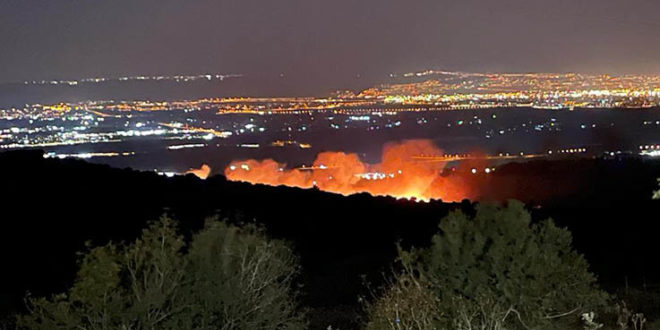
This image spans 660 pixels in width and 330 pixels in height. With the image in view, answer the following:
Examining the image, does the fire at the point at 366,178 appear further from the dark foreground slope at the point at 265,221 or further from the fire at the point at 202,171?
the dark foreground slope at the point at 265,221

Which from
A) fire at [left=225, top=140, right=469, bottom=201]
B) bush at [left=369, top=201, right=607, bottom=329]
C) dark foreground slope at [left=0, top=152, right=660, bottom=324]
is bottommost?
fire at [left=225, top=140, right=469, bottom=201]

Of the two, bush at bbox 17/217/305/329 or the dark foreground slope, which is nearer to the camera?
bush at bbox 17/217/305/329

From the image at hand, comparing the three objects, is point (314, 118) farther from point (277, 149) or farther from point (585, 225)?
point (585, 225)

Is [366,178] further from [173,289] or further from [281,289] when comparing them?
[173,289]

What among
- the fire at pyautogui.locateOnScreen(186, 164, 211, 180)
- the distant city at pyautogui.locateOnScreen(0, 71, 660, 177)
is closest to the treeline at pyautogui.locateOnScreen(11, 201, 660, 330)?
the fire at pyautogui.locateOnScreen(186, 164, 211, 180)

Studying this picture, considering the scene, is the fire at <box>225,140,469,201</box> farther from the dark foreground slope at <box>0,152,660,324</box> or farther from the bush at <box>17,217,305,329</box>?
the bush at <box>17,217,305,329</box>

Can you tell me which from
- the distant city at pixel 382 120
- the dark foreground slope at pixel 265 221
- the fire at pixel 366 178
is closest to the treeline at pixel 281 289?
the dark foreground slope at pixel 265 221

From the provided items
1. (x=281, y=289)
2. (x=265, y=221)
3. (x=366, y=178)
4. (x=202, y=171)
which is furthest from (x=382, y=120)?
(x=281, y=289)

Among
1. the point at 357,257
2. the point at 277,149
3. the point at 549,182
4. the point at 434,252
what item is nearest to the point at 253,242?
the point at 434,252
